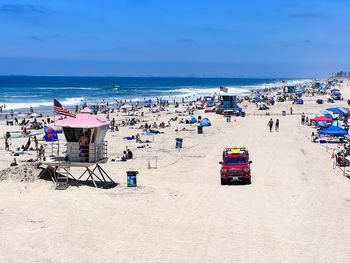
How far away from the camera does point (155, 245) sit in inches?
438

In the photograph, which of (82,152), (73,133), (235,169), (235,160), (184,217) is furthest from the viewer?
(235,160)

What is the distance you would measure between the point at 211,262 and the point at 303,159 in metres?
14.8

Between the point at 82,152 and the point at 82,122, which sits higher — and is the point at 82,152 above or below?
below

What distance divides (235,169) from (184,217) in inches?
188

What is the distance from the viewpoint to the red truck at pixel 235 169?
17.5 m

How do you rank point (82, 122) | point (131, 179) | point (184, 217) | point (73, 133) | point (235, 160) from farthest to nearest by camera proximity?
point (235, 160), point (131, 179), point (73, 133), point (82, 122), point (184, 217)

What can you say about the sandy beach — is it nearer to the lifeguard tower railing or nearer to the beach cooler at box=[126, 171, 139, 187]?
the beach cooler at box=[126, 171, 139, 187]

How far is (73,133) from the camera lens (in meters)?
16.7

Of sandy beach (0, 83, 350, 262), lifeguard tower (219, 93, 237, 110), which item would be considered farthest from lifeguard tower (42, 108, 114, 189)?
lifeguard tower (219, 93, 237, 110)

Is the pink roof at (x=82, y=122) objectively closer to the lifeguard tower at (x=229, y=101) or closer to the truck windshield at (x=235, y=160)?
the truck windshield at (x=235, y=160)

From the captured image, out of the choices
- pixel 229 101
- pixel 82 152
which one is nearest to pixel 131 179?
pixel 82 152

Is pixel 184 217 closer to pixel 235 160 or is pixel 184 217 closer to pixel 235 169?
pixel 235 169

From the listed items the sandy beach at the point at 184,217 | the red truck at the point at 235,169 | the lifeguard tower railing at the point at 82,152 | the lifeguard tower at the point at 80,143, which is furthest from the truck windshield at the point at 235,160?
the lifeguard tower at the point at 80,143

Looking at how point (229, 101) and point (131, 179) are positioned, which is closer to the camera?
point (131, 179)
